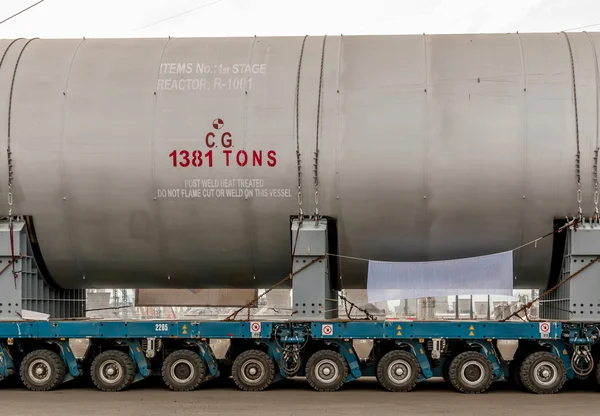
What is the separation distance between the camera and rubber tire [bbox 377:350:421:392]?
45.0 feet

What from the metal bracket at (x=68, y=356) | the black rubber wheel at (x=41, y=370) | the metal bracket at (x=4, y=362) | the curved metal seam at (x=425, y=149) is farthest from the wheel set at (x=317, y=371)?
the curved metal seam at (x=425, y=149)

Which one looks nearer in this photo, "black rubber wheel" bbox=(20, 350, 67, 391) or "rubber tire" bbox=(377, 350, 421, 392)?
"rubber tire" bbox=(377, 350, 421, 392)

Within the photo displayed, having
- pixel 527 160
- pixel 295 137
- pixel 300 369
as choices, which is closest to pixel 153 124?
pixel 295 137

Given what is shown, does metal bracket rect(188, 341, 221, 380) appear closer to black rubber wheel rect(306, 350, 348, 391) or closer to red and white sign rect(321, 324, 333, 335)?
black rubber wheel rect(306, 350, 348, 391)

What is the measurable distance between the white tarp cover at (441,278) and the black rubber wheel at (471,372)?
1.11 meters

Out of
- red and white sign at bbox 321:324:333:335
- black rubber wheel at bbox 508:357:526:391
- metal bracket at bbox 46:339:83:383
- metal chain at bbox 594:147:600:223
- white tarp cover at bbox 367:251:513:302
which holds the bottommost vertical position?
black rubber wheel at bbox 508:357:526:391

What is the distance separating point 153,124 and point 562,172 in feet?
22.8

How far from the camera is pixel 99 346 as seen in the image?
47.6 ft

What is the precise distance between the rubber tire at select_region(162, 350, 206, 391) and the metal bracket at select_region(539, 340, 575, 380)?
5.84 metres

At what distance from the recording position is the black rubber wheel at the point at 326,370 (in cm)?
1375

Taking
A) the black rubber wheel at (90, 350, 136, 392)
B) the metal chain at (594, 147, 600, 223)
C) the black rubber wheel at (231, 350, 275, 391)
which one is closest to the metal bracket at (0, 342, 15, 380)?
the black rubber wheel at (90, 350, 136, 392)

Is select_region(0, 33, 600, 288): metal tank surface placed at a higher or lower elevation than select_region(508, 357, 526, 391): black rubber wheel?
higher

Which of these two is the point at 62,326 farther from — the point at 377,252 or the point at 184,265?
the point at 377,252

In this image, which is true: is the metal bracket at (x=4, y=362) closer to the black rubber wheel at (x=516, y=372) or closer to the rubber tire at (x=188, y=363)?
the rubber tire at (x=188, y=363)
